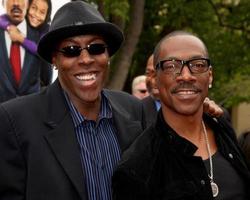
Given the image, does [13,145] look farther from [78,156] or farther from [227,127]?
[227,127]

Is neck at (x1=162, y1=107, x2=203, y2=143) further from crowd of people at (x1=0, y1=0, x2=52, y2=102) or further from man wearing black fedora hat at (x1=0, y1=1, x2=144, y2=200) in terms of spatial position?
crowd of people at (x1=0, y1=0, x2=52, y2=102)

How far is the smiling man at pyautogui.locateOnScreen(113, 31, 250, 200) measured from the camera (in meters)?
3.11

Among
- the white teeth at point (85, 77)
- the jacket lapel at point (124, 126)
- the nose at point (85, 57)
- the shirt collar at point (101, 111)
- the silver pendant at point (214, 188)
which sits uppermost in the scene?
the nose at point (85, 57)

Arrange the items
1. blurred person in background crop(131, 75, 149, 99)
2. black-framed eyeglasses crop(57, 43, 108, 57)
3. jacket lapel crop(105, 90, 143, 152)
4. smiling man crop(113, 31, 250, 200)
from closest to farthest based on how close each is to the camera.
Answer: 1. smiling man crop(113, 31, 250, 200)
2. black-framed eyeglasses crop(57, 43, 108, 57)
3. jacket lapel crop(105, 90, 143, 152)
4. blurred person in background crop(131, 75, 149, 99)

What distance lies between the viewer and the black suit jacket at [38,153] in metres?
3.30

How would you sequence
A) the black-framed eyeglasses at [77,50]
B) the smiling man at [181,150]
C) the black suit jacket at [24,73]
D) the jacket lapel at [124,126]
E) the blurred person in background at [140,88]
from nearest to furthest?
the smiling man at [181,150] < the black-framed eyeglasses at [77,50] < the jacket lapel at [124,126] < the black suit jacket at [24,73] < the blurred person in background at [140,88]

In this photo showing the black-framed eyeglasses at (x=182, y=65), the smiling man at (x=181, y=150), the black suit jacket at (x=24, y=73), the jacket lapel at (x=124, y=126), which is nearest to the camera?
the smiling man at (x=181, y=150)

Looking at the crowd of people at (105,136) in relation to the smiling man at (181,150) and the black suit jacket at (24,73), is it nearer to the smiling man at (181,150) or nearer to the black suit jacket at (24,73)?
the smiling man at (181,150)

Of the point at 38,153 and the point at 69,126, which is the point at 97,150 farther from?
the point at 38,153

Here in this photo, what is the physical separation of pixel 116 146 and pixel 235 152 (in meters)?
0.67

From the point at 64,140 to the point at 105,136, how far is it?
11.6 inches

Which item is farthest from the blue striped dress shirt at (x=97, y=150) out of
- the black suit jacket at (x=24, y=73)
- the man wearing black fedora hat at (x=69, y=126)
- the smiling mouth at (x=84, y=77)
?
the black suit jacket at (x=24, y=73)

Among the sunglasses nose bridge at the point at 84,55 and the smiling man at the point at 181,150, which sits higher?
the sunglasses nose bridge at the point at 84,55

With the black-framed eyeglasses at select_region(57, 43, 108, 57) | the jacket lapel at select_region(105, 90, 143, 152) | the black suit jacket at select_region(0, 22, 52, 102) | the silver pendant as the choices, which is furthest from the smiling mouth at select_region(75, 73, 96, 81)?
the black suit jacket at select_region(0, 22, 52, 102)
